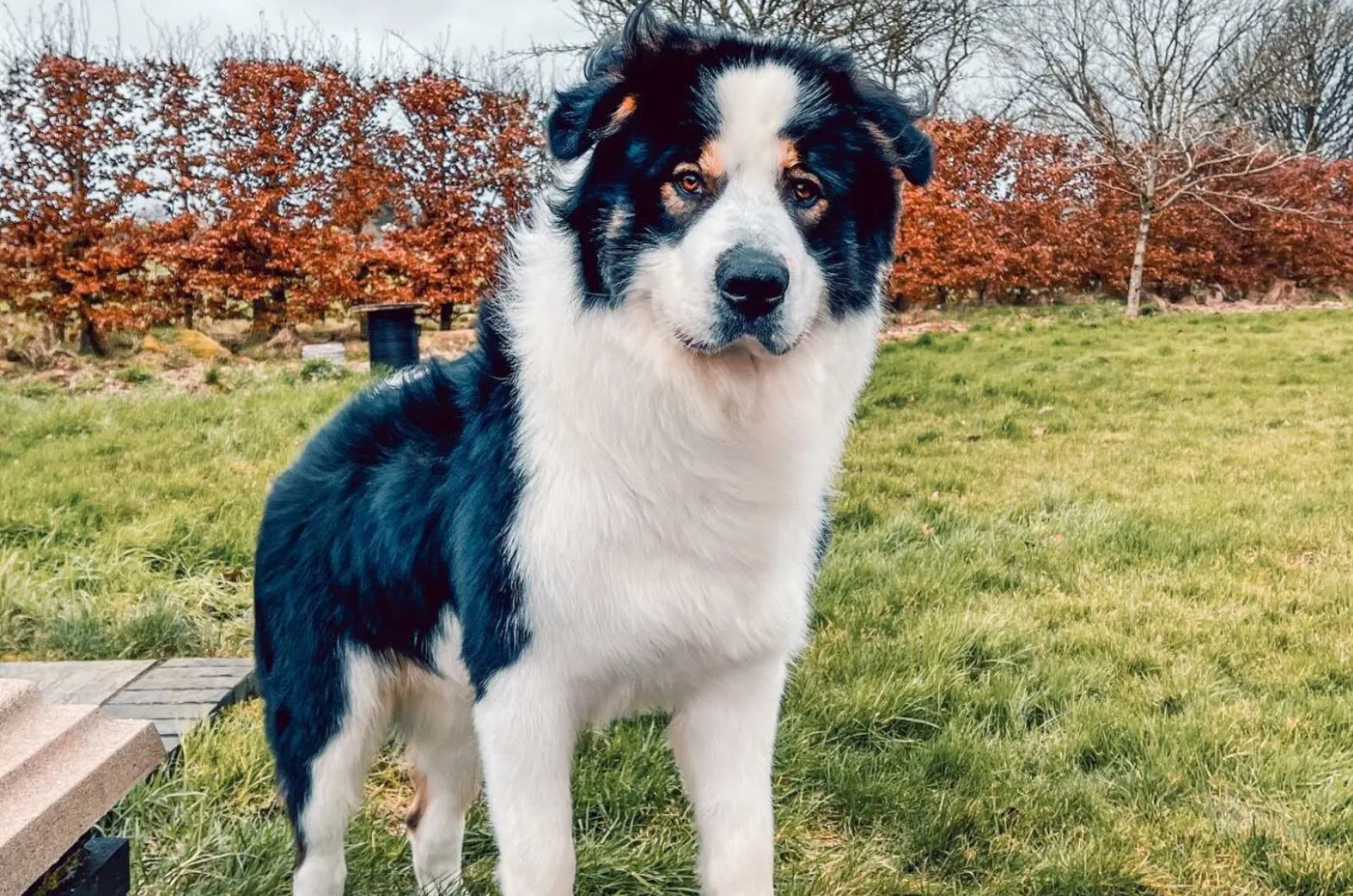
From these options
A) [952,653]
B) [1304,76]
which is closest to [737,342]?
[952,653]

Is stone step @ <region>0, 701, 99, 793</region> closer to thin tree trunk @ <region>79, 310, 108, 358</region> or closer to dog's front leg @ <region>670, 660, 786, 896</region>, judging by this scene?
dog's front leg @ <region>670, 660, 786, 896</region>

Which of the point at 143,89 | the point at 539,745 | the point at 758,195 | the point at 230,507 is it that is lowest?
the point at 230,507

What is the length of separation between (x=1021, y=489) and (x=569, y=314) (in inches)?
180

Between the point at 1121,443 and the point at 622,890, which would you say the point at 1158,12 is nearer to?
the point at 1121,443

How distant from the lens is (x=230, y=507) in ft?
15.8

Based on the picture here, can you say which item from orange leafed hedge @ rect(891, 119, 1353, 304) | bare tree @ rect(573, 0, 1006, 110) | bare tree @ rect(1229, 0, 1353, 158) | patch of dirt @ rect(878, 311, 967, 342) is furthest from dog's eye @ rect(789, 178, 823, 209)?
bare tree @ rect(1229, 0, 1353, 158)

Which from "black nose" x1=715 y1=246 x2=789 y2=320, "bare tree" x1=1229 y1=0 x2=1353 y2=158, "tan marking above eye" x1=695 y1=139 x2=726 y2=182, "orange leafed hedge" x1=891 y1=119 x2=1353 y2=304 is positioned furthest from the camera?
"bare tree" x1=1229 y1=0 x2=1353 y2=158

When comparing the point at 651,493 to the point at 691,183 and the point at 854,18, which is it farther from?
the point at 854,18

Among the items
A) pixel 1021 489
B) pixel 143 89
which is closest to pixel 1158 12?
pixel 1021 489

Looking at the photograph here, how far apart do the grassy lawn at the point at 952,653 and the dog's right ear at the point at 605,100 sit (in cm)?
167

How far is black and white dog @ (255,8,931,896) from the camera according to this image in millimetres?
1750

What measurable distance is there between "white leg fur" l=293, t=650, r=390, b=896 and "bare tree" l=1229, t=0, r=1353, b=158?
16.8 meters

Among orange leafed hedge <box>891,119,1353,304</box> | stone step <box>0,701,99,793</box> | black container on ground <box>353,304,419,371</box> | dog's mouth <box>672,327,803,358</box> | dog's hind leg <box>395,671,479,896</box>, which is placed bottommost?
dog's hind leg <box>395,671,479,896</box>

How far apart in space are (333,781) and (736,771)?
878mm
